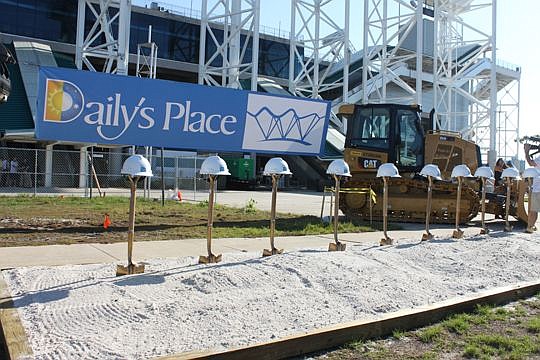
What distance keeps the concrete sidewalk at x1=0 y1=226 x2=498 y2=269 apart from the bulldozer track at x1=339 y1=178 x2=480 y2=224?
4512mm

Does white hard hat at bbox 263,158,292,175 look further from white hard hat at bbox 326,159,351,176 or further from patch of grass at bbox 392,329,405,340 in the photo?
patch of grass at bbox 392,329,405,340

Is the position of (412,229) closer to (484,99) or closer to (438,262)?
(438,262)

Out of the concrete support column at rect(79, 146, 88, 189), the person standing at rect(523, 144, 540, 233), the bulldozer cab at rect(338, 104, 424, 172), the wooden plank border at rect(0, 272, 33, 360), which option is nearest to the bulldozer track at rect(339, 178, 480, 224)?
the bulldozer cab at rect(338, 104, 424, 172)

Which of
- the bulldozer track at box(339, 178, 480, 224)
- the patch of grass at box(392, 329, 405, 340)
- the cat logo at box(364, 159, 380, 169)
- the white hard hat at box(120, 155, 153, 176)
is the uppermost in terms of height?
the cat logo at box(364, 159, 380, 169)

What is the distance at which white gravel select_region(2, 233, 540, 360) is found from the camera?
4.66m

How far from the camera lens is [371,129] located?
54.6 feet

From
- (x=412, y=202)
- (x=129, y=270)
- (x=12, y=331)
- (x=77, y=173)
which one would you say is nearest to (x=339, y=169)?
(x=129, y=270)

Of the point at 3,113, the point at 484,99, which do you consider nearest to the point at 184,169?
the point at 3,113

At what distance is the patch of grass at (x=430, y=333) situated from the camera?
211 inches

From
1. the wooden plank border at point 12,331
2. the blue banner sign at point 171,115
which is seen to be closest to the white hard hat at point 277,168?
the wooden plank border at point 12,331

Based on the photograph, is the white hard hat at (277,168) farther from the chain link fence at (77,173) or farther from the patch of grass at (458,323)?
the chain link fence at (77,173)

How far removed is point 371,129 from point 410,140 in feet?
3.92

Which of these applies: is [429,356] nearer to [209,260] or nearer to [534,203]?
[209,260]

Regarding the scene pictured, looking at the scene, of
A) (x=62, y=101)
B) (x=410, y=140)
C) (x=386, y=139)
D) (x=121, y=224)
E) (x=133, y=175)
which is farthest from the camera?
(x=410, y=140)
